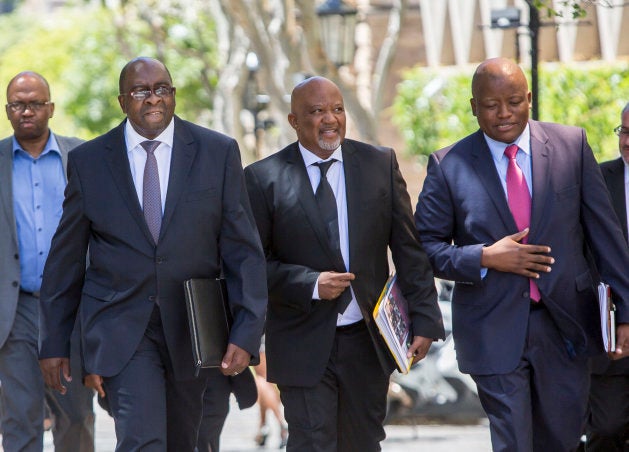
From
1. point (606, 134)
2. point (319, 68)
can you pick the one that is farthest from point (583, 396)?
point (606, 134)

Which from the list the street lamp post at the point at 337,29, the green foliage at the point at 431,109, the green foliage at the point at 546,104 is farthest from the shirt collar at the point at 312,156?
the green foliage at the point at 431,109

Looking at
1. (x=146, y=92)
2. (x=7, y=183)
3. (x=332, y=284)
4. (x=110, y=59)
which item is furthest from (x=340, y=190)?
(x=110, y=59)

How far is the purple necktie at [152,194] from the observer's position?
724 centimetres

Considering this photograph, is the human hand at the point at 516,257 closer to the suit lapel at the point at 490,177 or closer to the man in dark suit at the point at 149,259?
the suit lapel at the point at 490,177

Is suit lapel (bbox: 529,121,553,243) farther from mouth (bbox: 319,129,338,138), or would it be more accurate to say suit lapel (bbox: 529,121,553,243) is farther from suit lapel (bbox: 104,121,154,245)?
suit lapel (bbox: 104,121,154,245)

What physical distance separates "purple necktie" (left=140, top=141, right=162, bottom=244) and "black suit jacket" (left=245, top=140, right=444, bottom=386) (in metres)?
0.73

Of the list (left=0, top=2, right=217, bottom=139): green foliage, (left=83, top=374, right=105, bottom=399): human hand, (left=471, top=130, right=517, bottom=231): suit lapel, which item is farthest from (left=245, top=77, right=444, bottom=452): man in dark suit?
(left=0, top=2, right=217, bottom=139): green foliage

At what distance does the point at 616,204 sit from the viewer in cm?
844

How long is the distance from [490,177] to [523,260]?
494mm

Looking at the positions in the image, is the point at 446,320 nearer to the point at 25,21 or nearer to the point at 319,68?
the point at 319,68

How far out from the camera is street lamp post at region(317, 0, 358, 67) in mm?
18703

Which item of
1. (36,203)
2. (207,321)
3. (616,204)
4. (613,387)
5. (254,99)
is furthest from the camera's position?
(254,99)

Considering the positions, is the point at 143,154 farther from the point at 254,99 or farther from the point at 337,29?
the point at 254,99

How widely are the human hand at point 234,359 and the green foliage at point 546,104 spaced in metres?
19.9
